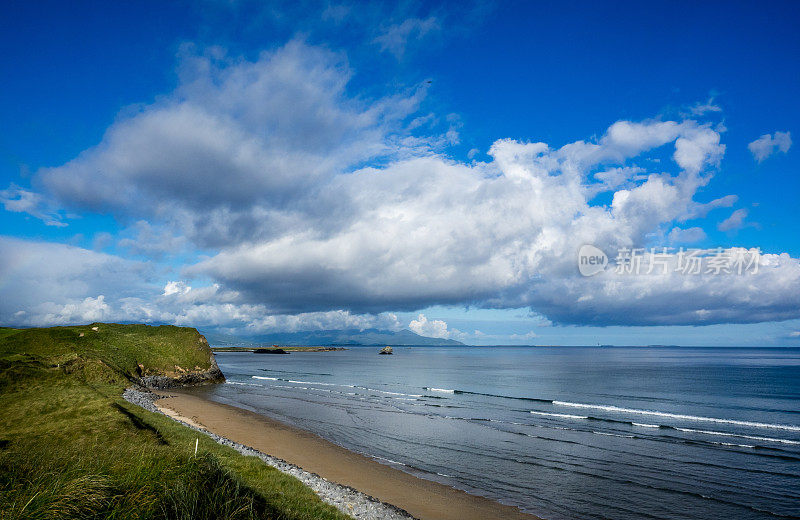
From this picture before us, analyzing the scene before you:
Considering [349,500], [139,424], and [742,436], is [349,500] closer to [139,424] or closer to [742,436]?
[139,424]

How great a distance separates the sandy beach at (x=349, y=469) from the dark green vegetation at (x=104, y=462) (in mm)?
4118

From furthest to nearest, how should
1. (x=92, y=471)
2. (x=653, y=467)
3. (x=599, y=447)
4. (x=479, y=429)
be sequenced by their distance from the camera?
(x=479, y=429) → (x=599, y=447) → (x=653, y=467) → (x=92, y=471)

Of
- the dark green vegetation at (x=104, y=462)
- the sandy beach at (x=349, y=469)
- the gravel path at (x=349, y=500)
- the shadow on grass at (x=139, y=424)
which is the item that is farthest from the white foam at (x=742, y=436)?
the shadow on grass at (x=139, y=424)

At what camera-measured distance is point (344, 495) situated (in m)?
16.1

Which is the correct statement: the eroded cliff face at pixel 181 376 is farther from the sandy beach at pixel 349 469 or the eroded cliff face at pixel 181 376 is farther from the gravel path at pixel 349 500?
the gravel path at pixel 349 500

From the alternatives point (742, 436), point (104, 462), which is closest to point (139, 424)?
point (104, 462)

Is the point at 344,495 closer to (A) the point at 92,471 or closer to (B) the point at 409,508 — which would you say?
(B) the point at 409,508

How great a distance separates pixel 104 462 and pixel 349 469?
14080 millimetres

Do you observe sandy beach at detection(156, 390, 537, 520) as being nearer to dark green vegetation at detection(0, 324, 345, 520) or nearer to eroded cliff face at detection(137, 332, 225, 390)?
dark green vegetation at detection(0, 324, 345, 520)

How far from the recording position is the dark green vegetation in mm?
7711

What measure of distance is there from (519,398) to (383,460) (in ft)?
102

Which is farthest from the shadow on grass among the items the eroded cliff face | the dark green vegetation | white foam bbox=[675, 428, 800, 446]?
white foam bbox=[675, 428, 800, 446]

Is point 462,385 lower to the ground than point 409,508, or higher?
lower

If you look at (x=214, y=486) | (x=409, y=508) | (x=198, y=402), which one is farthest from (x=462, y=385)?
(x=214, y=486)
